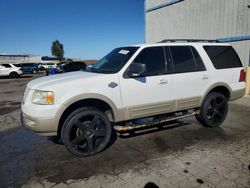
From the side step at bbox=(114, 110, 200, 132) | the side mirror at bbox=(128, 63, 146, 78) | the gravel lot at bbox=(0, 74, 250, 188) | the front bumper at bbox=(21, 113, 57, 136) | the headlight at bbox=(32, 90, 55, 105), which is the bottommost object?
the gravel lot at bbox=(0, 74, 250, 188)

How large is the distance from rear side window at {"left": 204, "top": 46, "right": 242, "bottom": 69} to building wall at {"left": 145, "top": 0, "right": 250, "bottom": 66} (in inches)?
241

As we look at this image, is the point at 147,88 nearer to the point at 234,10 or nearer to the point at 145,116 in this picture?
the point at 145,116

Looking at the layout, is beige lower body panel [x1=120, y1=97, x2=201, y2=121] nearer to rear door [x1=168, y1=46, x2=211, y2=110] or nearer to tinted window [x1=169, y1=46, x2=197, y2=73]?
rear door [x1=168, y1=46, x2=211, y2=110]

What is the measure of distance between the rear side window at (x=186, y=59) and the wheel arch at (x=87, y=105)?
159 centimetres

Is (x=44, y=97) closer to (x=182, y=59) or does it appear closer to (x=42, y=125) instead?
(x=42, y=125)

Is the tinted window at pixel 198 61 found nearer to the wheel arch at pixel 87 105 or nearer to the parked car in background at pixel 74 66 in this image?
the wheel arch at pixel 87 105

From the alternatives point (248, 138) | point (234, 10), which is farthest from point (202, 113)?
point (234, 10)

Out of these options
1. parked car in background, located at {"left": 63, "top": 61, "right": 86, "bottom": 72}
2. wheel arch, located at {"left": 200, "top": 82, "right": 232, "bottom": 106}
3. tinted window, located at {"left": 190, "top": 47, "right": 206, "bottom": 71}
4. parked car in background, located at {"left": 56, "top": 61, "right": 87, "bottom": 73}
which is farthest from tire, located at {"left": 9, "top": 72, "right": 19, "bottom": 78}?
wheel arch, located at {"left": 200, "top": 82, "right": 232, "bottom": 106}

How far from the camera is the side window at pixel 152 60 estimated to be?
399 centimetres

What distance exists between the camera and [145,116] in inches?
159

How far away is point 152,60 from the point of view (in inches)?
161

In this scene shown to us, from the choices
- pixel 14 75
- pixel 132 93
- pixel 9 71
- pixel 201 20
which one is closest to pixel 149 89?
pixel 132 93

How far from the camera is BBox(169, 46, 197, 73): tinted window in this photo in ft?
14.0

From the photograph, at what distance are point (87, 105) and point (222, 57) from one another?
3478 mm
